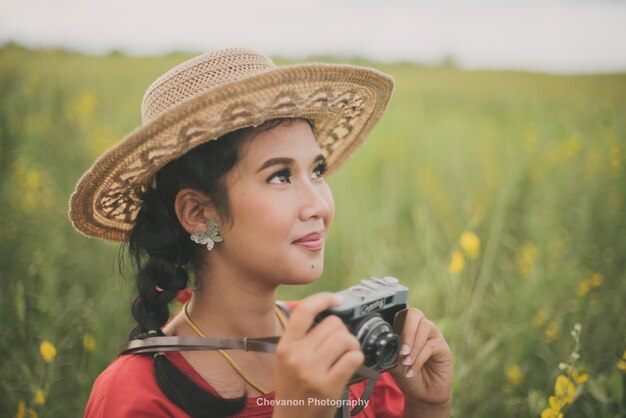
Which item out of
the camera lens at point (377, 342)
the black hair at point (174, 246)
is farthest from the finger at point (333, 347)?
the black hair at point (174, 246)

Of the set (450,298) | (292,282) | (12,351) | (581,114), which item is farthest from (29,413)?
(581,114)

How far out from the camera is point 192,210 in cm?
136

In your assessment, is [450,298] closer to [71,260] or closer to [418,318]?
[418,318]

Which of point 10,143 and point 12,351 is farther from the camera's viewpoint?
point 10,143

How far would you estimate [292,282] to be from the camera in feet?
4.16

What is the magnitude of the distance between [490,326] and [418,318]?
1375 millimetres

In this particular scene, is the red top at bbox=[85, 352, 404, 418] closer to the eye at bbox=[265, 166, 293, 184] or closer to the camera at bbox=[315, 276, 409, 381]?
the camera at bbox=[315, 276, 409, 381]

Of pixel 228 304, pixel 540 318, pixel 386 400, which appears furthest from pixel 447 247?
pixel 228 304

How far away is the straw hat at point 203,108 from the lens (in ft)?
3.63

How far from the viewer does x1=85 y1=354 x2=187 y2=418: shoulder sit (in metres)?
1.16

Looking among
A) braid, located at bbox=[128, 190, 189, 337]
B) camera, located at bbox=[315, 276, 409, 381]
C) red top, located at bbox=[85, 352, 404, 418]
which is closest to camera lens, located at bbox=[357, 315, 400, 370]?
camera, located at bbox=[315, 276, 409, 381]

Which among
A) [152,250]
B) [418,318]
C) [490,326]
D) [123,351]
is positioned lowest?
[490,326]

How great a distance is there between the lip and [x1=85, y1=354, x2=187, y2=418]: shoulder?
0.52 meters

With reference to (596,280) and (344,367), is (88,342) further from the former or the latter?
(596,280)
